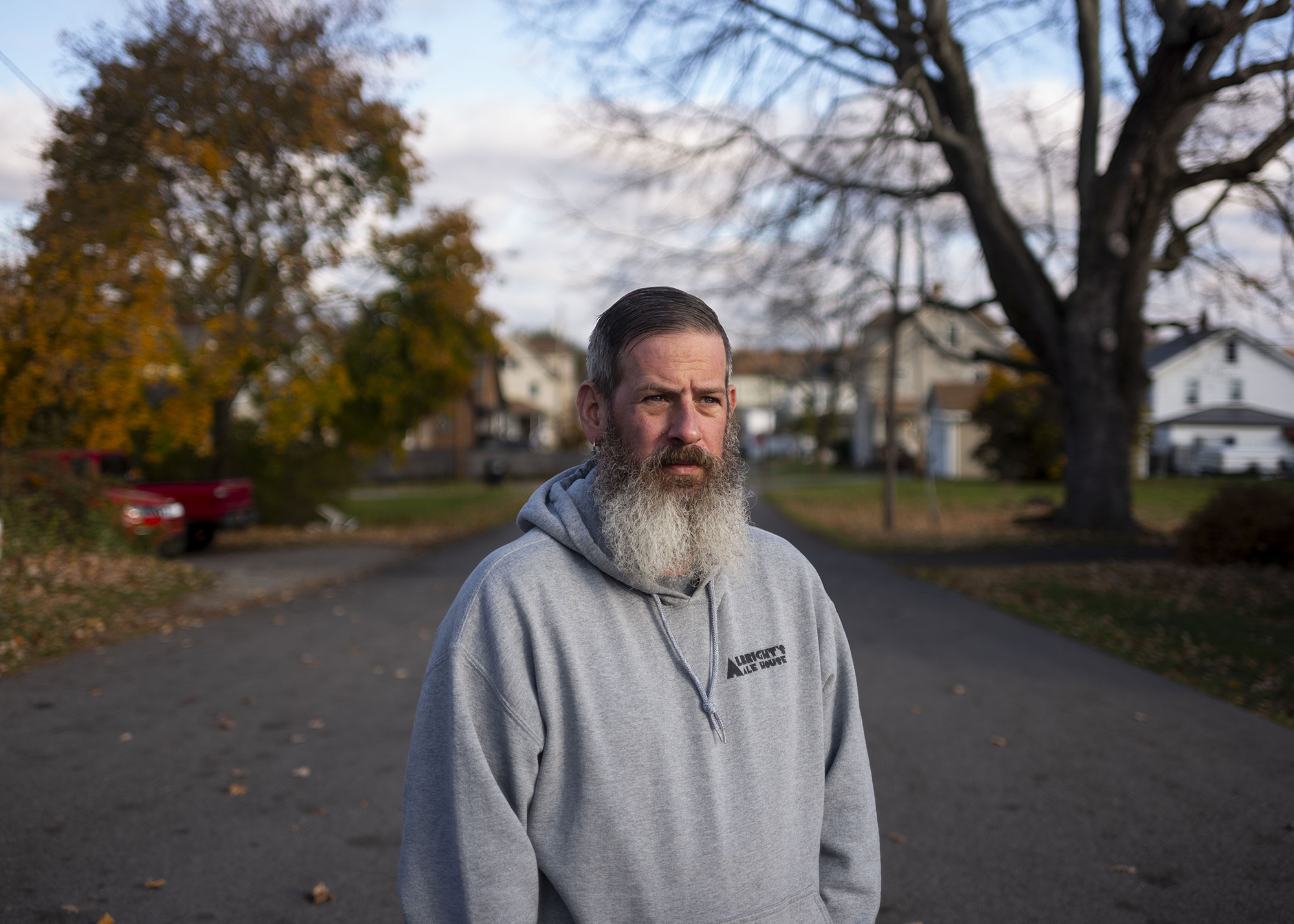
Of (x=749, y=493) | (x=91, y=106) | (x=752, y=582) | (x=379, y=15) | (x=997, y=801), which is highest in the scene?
(x=379, y=15)

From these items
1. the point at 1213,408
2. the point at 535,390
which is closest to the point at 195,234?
the point at 1213,408

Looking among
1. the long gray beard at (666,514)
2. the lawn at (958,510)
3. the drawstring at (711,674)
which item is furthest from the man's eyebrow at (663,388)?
the lawn at (958,510)

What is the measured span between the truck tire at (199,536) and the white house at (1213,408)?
133ft

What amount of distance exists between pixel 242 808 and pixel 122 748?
144 centimetres

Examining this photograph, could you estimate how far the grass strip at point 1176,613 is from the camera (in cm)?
787

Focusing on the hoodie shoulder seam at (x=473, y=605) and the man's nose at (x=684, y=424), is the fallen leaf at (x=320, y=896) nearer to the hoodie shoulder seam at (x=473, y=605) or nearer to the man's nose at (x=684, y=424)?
the hoodie shoulder seam at (x=473, y=605)

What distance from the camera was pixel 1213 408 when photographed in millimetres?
50000

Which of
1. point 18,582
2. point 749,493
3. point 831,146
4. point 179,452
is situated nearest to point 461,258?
point 179,452

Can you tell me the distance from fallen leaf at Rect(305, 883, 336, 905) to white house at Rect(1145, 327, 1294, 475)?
4667 cm

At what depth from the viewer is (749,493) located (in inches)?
92.1

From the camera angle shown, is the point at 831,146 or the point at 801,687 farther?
the point at 831,146

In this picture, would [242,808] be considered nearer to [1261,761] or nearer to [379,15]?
[1261,761]

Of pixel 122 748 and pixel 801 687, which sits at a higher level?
pixel 801 687

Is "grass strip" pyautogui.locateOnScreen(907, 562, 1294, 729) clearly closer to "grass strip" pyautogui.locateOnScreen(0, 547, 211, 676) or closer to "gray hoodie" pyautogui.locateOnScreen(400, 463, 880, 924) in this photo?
"gray hoodie" pyautogui.locateOnScreen(400, 463, 880, 924)
